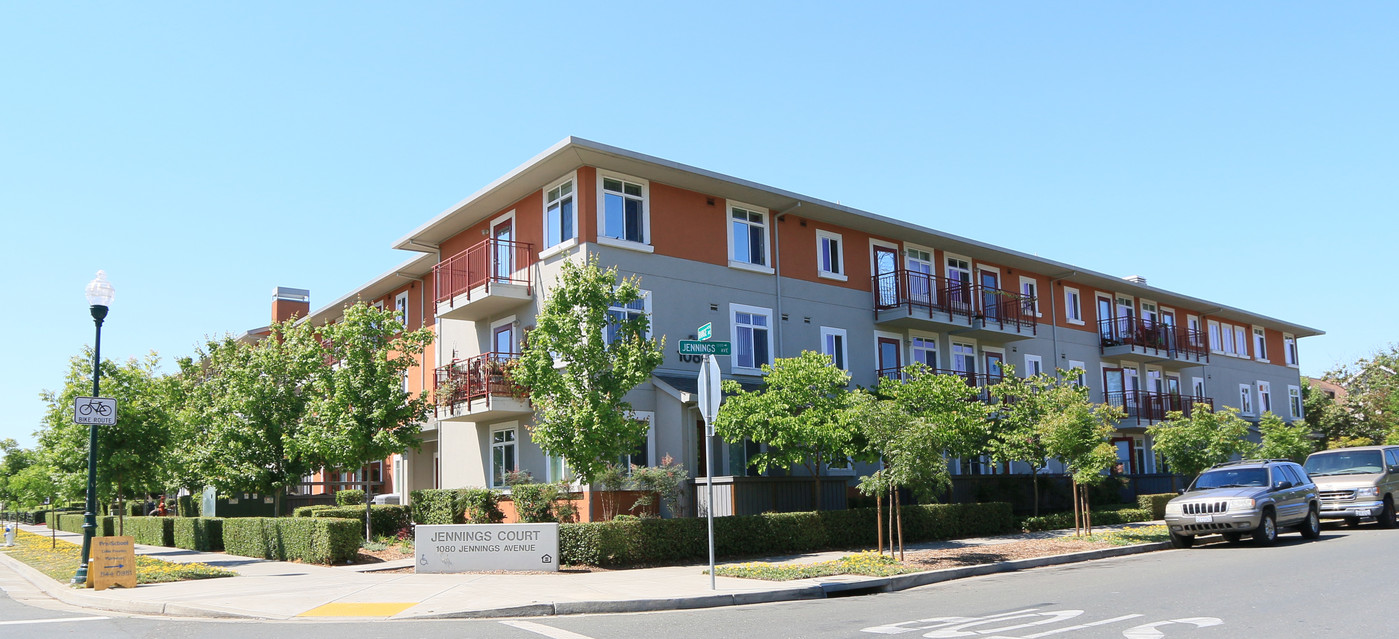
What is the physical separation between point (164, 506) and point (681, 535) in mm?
30691

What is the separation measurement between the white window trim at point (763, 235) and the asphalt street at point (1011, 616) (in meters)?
11.9

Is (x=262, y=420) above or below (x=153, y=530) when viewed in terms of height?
above

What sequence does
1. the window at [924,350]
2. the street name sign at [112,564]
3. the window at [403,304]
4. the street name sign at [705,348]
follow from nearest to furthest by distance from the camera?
the street name sign at [705,348] → the street name sign at [112,564] → the window at [924,350] → the window at [403,304]

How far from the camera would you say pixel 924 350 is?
2939cm

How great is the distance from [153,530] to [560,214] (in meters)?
15.6

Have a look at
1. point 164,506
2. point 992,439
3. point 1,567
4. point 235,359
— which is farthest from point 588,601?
point 164,506

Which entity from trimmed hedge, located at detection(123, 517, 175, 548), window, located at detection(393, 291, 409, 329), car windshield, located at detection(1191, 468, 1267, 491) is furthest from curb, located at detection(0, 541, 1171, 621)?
window, located at detection(393, 291, 409, 329)

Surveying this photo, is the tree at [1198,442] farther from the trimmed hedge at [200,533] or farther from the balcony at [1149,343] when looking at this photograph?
the trimmed hedge at [200,533]

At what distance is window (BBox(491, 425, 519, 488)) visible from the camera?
77.7ft

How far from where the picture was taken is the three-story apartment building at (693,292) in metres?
22.2

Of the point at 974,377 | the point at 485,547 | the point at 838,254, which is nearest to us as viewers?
the point at 485,547

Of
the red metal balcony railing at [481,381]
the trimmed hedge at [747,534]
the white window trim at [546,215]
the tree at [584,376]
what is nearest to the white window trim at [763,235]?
the white window trim at [546,215]

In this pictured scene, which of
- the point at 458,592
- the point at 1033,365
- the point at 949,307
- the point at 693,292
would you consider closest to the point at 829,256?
the point at 949,307

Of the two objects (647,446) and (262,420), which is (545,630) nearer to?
(647,446)
